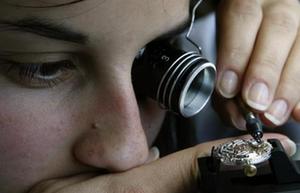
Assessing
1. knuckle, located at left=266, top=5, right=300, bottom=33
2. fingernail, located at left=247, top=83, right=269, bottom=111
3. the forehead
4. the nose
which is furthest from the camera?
knuckle, located at left=266, top=5, right=300, bottom=33

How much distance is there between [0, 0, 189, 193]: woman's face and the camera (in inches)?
26.7

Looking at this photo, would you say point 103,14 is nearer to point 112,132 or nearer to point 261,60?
point 112,132

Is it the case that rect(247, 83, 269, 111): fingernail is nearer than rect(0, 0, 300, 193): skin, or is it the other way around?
rect(0, 0, 300, 193): skin

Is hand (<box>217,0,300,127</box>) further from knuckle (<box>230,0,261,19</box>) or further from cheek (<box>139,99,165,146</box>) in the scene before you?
cheek (<box>139,99,165,146</box>)

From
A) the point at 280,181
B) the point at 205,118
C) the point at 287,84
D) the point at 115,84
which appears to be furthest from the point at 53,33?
the point at 205,118

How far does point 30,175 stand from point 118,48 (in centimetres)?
26

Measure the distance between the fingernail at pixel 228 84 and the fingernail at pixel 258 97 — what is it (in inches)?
1.5

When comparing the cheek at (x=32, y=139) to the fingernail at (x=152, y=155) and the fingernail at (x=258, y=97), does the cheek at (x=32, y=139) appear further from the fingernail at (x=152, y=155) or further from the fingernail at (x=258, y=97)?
the fingernail at (x=258, y=97)

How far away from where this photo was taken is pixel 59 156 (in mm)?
779

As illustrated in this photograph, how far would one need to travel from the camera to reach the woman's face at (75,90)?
678mm

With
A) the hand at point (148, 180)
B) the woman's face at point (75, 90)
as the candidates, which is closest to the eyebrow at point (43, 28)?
the woman's face at point (75, 90)

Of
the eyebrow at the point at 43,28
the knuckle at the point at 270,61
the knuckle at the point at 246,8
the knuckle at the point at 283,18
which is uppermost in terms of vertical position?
the eyebrow at the point at 43,28

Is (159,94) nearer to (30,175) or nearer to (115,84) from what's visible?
(115,84)

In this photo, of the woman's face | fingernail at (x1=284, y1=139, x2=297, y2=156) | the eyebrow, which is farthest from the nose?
fingernail at (x1=284, y1=139, x2=297, y2=156)
